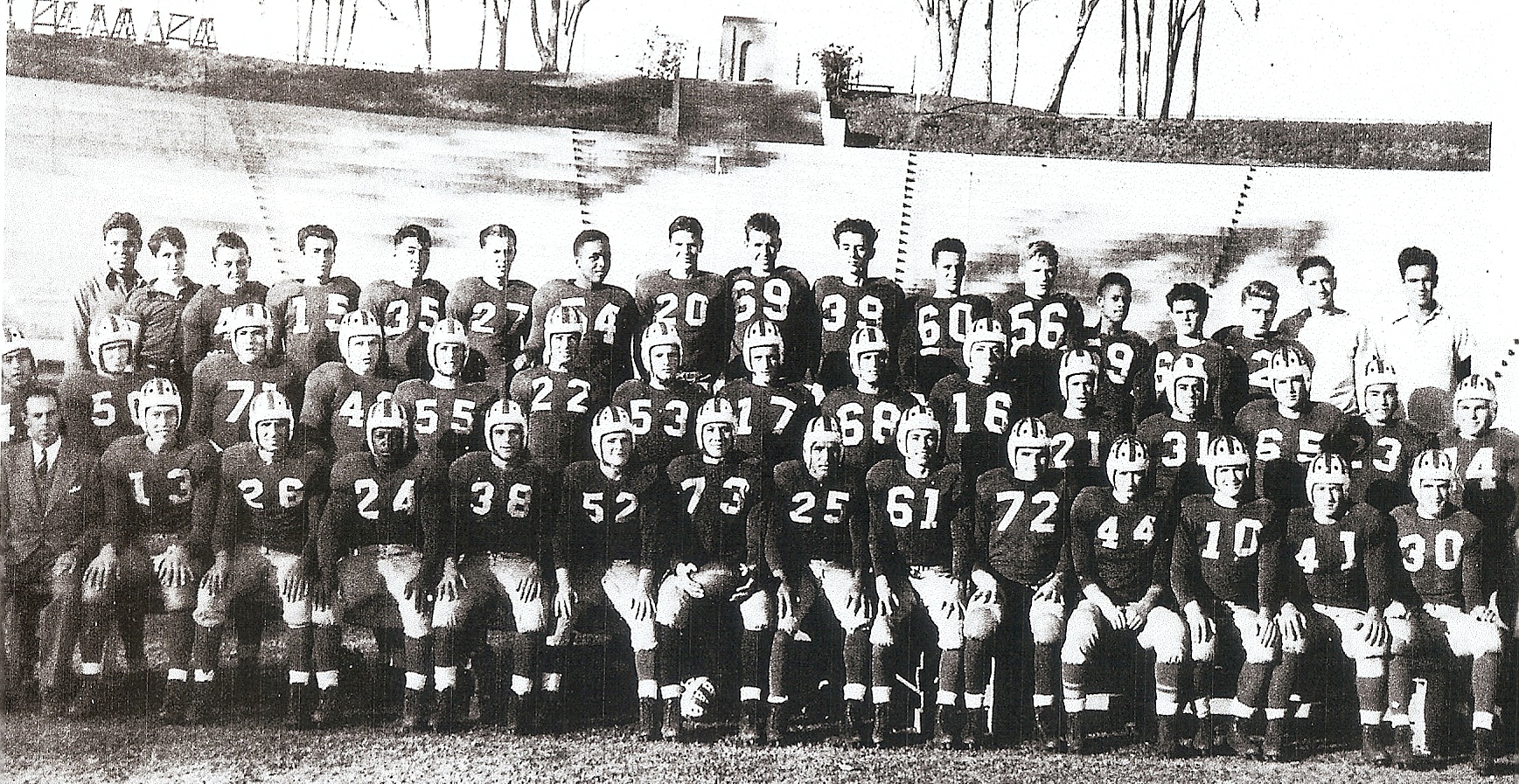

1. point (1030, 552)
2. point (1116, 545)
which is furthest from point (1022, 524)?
point (1116, 545)

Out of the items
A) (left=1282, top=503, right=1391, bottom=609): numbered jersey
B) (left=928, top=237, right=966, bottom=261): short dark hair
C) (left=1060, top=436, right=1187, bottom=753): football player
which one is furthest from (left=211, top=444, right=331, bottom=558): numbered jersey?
(left=1282, top=503, right=1391, bottom=609): numbered jersey

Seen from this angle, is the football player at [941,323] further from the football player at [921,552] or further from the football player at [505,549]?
the football player at [505,549]

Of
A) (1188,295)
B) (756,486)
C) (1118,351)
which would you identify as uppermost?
(1188,295)

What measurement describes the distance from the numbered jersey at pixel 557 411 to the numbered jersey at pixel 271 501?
1.68ft

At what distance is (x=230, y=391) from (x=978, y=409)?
5.98 feet

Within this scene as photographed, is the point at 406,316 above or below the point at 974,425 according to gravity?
above

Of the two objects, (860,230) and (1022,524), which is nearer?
(1022,524)

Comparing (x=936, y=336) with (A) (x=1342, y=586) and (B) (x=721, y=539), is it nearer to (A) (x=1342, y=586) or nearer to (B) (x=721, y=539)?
(B) (x=721, y=539)

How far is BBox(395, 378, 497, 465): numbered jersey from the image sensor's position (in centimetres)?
264

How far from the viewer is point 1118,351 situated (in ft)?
8.91

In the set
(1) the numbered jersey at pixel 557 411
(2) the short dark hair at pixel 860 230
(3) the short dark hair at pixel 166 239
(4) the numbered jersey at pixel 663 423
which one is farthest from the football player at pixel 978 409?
(3) the short dark hair at pixel 166 239

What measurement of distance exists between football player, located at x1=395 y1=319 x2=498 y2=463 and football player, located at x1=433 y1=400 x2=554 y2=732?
5 centimetres

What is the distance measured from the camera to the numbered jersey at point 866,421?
8.63ft

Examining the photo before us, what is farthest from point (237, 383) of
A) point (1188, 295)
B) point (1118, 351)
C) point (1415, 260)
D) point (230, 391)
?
point (1415, 260)
